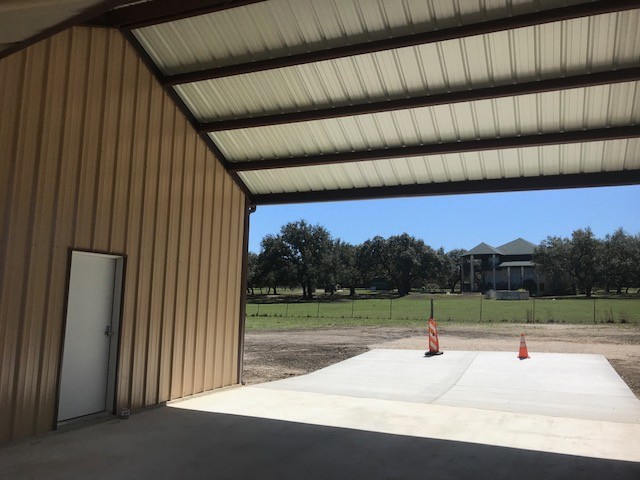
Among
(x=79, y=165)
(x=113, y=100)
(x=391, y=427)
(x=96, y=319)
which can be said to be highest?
(x=113, y=100)

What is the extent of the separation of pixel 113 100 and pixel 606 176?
7.51 meters

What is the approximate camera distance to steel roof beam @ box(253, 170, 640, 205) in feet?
25.8

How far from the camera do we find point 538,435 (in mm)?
6152

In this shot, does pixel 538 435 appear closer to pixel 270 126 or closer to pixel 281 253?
pixel 270 126

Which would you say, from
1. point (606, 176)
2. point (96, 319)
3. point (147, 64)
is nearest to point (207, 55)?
point (147, 64)

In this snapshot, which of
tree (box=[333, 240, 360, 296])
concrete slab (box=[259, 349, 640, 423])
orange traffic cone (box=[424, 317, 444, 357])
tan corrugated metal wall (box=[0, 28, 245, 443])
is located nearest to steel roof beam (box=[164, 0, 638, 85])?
tan corrugated metal wall (box=[0, 28, 245, 443])

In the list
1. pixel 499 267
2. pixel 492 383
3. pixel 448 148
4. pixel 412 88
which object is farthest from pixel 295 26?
pixel 499 267

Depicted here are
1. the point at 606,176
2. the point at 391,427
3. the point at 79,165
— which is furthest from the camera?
the point at 606,176

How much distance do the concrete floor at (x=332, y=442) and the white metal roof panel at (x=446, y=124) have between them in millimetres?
4218

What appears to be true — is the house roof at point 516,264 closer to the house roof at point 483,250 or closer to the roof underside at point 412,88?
the house roof at point 483,250

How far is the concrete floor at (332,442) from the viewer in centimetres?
469

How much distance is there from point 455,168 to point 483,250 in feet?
270

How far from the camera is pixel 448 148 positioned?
307 inches

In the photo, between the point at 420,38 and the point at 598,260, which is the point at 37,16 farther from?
the point at 598,260
